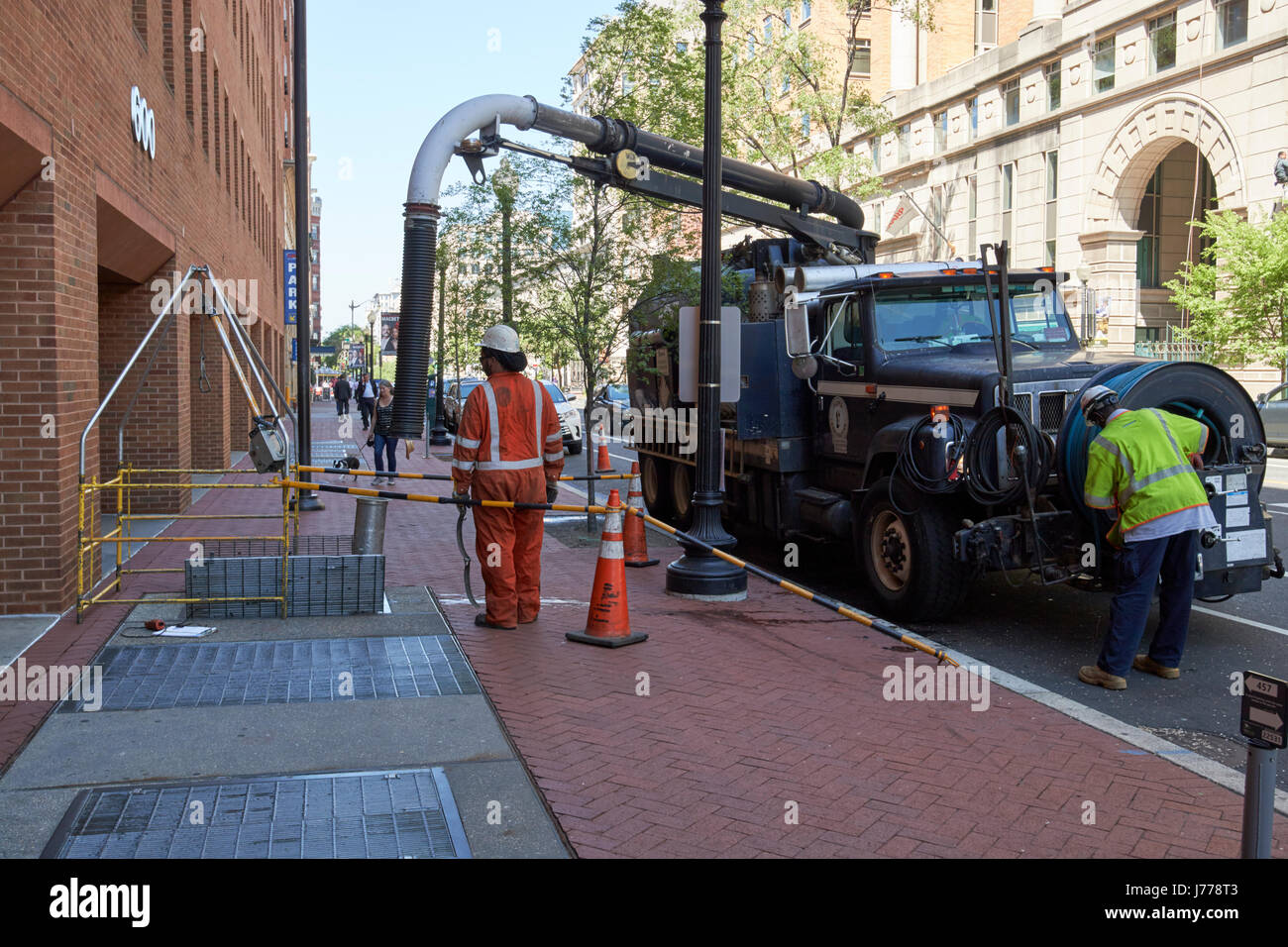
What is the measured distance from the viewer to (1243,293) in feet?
92.2

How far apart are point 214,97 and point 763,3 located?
630 inches

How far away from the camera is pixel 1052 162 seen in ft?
123

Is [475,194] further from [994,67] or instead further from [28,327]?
[994,67]

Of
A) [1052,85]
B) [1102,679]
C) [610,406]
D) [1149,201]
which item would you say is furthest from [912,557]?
[1149,201]

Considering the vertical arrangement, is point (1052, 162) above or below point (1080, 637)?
above

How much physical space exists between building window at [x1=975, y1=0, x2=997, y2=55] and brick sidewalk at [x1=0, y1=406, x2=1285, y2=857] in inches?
1765

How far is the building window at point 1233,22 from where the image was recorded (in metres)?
29.7

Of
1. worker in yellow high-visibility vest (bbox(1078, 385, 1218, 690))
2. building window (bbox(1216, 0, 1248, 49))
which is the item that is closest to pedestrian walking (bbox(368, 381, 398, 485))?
worker in yellow high-visibility vest (bbox(1078, 385, 1218, 690))

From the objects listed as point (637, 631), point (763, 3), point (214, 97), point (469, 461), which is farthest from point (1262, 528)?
point (763, 3)

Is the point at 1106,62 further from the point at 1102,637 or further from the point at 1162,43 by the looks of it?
the point at 1102,637

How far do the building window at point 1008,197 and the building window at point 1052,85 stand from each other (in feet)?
8.33

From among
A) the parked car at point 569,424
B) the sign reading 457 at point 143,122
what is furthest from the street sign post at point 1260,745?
the parked car at point 569,424

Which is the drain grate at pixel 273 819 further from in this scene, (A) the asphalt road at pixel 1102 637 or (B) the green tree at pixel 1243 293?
(B) the green tree at pixel 1243 293

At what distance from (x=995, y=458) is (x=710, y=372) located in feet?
8.25
